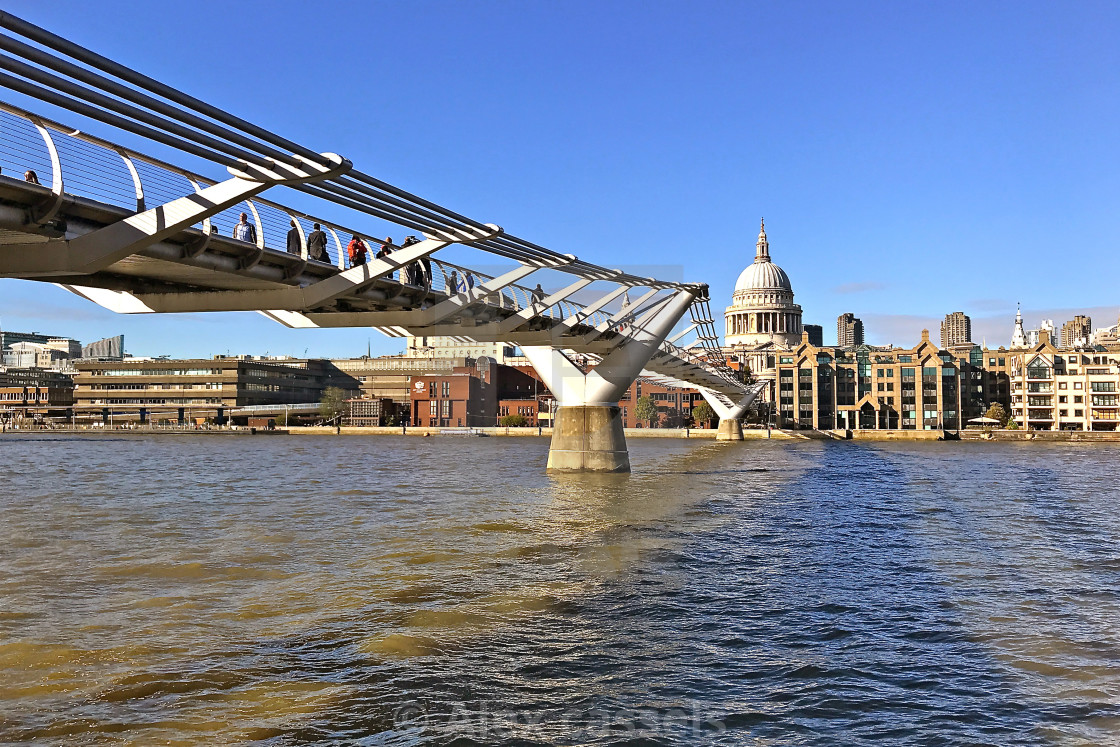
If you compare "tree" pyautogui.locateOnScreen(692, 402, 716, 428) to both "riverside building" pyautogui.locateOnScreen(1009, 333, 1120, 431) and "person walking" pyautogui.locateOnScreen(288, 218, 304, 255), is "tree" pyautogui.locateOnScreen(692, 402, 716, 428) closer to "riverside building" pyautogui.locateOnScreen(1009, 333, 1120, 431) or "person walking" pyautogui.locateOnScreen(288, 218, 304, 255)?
"riverside building" pyautogui.locateOnScreen(1009, 333, 1120, 431)

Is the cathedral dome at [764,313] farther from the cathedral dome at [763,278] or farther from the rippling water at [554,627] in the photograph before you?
the rippling water at [554,627]

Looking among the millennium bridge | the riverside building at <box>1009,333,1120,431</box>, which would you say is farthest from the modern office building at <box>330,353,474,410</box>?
the millennium bridge

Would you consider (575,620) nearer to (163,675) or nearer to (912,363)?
(163,675)

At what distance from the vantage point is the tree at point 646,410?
393ft

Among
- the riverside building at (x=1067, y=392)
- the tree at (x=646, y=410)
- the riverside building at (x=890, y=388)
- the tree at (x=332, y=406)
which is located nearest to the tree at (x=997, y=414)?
the riverside building at (x=1067, y=392)

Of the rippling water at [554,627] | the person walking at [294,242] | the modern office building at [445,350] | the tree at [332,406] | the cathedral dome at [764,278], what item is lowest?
the rippling water at [554,627]

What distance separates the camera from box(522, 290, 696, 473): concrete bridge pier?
40781 mm

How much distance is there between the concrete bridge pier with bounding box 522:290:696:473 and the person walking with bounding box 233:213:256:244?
2204cm

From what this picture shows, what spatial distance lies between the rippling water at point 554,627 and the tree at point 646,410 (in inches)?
3655

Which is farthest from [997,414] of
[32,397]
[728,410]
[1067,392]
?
[32,397]

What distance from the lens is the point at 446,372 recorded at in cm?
13800

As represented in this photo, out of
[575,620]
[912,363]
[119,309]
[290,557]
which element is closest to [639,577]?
[575,620]

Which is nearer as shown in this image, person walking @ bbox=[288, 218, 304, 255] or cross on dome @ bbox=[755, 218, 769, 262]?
person walking @ bbox=[288, 218, 304, 255]

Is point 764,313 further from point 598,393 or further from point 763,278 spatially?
point 598,393
